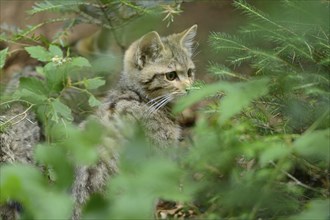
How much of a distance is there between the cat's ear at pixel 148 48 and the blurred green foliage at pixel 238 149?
0.88m

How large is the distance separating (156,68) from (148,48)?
205 mm

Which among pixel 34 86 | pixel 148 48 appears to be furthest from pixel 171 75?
pixel 34 86

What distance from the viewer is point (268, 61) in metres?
3.88

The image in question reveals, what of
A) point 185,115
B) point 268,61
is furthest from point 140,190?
point 185,115

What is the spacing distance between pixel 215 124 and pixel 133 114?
2259 mm

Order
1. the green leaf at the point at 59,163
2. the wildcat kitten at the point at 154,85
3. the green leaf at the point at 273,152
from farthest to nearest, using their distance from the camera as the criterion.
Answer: the wildcat kitten at the point at 154,85 < the green leaf at the point at 273,152 < the green leaf at the point at 59,163

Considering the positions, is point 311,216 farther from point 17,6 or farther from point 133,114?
point 17,6

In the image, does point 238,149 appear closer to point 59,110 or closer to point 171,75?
point 59,110

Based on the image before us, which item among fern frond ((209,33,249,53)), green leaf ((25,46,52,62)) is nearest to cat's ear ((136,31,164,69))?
green leaf ((25,46,52,62))

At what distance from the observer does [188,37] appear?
20.6ft

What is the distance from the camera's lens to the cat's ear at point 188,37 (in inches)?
→ 245

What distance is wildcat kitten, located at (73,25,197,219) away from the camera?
5.37m

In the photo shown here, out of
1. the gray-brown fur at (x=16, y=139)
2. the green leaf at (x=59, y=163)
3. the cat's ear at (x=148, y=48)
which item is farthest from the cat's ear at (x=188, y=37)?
the green leaf at (x=59, y=163)

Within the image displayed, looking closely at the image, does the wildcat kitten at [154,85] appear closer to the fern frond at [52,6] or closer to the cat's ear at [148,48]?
the cat's ear at [148,48]
